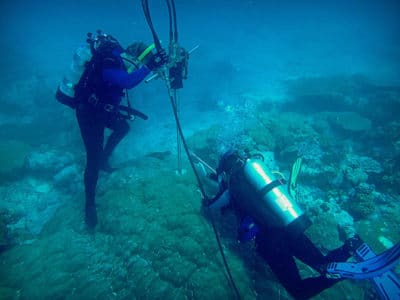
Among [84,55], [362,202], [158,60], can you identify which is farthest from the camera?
[362,202]

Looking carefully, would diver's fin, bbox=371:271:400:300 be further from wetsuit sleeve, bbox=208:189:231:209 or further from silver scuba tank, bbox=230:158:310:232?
wetsuit sleeve, bbox=208:189:231:209

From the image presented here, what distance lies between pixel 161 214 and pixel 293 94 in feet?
59.3

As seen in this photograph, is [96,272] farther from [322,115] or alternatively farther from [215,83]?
[215,83]

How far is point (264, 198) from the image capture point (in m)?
3.98

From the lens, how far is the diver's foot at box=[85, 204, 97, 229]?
5133 millimetres

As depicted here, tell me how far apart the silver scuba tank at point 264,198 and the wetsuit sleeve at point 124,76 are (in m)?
2.37

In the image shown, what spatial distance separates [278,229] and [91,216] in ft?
12.1

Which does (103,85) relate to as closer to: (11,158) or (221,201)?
(221,201)

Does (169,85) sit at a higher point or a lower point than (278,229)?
higher

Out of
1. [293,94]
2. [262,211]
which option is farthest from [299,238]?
[293,94]

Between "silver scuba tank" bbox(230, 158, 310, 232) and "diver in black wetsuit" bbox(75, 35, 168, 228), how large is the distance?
2321mm

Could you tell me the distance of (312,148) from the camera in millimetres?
10461

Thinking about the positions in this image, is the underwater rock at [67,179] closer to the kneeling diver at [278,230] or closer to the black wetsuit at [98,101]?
the black wetsuit at [98,101]

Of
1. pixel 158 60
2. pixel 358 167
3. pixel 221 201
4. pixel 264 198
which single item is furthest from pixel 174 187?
pixel 358 167
